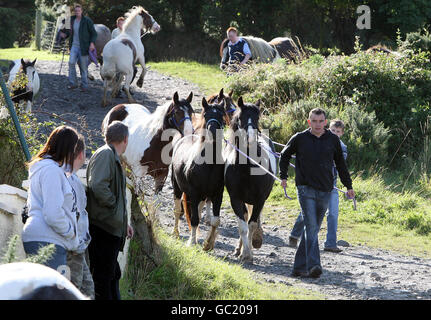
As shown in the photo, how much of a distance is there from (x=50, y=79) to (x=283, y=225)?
463 inches

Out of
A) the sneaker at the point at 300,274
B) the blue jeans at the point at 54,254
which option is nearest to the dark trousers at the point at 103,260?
the blue jeans at the point at 54,254

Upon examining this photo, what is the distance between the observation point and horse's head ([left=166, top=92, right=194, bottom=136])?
1005 centimetres

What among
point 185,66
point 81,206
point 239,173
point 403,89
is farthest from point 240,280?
point 185,66

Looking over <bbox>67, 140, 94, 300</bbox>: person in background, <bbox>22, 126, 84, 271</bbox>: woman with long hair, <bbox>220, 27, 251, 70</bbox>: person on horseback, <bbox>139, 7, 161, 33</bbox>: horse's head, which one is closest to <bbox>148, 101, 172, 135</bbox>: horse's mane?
<bbox>67, 140, 94, 300</bbox>: person in background

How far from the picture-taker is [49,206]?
16.2ft

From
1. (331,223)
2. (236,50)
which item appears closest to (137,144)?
(331,223)

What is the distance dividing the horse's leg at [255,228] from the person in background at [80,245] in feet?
12.9

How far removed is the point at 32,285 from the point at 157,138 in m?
7.33

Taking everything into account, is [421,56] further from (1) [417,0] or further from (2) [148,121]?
(1) [417,0]

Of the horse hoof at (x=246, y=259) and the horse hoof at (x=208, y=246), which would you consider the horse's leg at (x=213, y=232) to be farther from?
the horse hoof at (x=246, y=259)

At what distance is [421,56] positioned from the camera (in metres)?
16.8

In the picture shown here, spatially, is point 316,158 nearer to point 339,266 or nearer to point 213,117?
point 213,117

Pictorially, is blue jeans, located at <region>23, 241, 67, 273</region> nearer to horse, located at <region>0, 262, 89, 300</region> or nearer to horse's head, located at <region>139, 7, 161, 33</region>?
horse, located at <region>0, 262, 89, 300</region>

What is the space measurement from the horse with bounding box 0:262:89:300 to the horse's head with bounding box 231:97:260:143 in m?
5.28
